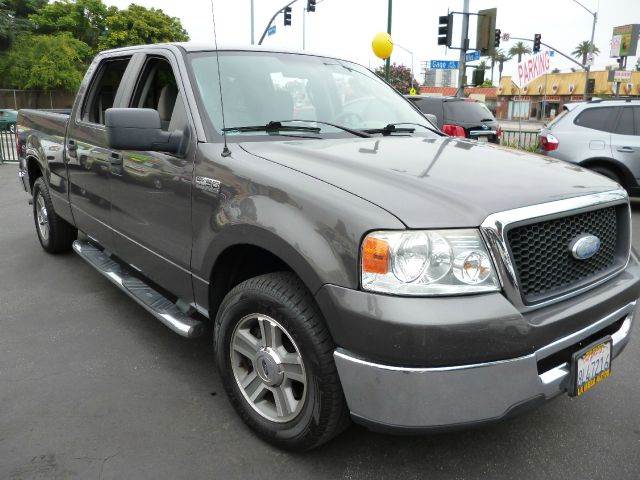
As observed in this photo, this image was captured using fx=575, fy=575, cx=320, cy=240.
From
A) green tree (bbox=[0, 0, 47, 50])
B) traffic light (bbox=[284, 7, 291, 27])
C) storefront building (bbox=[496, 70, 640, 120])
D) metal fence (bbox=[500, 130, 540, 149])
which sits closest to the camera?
metal fence (bbox=[500, 130, 540, 149])

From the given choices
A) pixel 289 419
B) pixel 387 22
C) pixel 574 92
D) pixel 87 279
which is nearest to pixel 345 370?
pixel 289 419

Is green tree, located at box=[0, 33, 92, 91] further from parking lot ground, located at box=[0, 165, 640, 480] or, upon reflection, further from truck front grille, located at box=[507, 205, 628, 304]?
truck front grille, located at box=[507, 205, 628, 304]

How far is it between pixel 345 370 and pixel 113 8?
55.8m

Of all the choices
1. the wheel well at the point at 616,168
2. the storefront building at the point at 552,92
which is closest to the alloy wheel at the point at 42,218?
the wheel well at the point at 616,168

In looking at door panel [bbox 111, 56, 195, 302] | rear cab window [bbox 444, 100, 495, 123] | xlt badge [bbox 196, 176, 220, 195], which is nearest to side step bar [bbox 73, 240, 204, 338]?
door panel [bbox 111, 56, 195, 302]

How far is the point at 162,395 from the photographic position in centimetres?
310

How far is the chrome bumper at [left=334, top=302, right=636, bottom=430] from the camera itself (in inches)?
77.4

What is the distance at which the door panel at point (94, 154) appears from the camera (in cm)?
390

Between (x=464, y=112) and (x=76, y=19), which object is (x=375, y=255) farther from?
(x=76, y=19)

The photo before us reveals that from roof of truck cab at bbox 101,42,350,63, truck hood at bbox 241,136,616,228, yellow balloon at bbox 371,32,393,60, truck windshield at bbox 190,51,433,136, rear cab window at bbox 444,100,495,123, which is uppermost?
yellow balloon at bbox 371,32,393,60

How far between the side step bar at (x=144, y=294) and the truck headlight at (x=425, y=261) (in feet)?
4.45

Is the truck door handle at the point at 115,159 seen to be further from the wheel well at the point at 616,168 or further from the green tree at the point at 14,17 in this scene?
the green tree at the point at 14,17

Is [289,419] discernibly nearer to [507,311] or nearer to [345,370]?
[345,370]

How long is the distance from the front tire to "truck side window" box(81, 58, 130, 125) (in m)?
2.30
